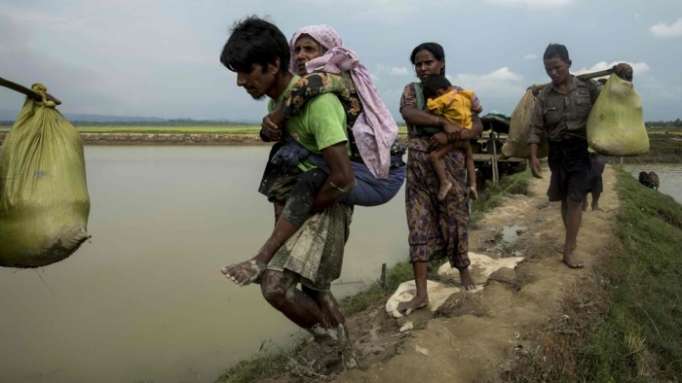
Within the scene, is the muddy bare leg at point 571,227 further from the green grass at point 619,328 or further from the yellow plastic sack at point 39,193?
the yellow plastic sack at point 39,193

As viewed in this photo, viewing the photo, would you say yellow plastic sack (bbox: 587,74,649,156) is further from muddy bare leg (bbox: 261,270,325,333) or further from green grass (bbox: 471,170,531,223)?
green grass (bbox: 471,170,531,223)

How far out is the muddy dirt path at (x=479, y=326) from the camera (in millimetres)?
2514

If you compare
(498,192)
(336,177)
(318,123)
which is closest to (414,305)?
(336,177)

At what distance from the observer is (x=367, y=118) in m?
1.98

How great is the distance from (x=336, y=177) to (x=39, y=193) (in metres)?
1.08

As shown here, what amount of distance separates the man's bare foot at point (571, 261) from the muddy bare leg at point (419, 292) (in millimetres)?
1442

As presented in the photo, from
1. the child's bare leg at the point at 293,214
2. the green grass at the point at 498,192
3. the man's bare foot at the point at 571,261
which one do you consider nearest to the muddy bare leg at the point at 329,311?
the child's bare leg at the point at 293,214

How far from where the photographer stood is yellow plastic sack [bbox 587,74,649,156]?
3462mm

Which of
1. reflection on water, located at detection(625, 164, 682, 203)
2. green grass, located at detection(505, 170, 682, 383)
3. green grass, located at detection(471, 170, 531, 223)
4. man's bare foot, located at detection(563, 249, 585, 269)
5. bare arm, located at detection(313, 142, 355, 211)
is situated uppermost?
bare arm, located at detection(313, 142, 355, 211)

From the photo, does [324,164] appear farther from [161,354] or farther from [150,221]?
[150,221]

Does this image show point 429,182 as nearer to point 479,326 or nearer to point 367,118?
point 479,326

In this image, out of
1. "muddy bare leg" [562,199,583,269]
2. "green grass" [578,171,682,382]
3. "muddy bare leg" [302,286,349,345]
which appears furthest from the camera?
"muddy bare leg" [562,199,583,269]

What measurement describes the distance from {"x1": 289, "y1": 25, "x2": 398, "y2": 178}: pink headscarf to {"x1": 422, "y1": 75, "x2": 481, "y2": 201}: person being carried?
45.3 inches

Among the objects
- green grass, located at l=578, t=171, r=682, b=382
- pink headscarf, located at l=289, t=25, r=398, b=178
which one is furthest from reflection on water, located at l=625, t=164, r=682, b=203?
pink headscarf, located at l=289, t=25, r=398, b=178
